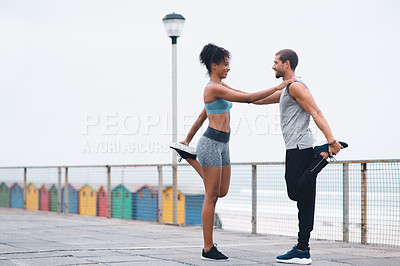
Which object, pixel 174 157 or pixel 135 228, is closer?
pixel 135 228

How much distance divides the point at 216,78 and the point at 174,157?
249 inches

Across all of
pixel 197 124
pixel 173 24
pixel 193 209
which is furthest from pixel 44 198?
pixel 197 124

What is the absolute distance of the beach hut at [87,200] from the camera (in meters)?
15.2

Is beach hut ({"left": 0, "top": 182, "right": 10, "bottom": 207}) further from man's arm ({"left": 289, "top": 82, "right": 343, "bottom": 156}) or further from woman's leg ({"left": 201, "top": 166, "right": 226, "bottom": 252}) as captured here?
man's arm ({"left": 289, "top": 82, "right": 343, "bottom": 156})

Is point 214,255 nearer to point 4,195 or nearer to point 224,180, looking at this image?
point 224,180

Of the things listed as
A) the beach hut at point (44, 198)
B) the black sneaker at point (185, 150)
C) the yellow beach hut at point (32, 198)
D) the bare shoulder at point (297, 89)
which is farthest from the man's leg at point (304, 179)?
the yellow beach hut at point (32, 198)

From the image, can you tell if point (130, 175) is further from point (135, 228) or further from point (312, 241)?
point (312, 241)

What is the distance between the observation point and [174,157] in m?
12.1

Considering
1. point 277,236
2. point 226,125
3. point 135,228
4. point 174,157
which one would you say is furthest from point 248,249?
point 174,157

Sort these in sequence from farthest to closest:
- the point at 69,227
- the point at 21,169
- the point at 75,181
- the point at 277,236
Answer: the point at 21,169 → the point at 75,181 → the point at 69,227 → the point at 277,236

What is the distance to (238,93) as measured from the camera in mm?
5570

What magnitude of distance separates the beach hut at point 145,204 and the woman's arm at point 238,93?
7.12 meters

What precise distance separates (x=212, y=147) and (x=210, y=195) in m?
0.44

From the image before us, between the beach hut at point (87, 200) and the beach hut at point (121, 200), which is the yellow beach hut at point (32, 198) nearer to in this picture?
the beach hut at point (87, 200)
